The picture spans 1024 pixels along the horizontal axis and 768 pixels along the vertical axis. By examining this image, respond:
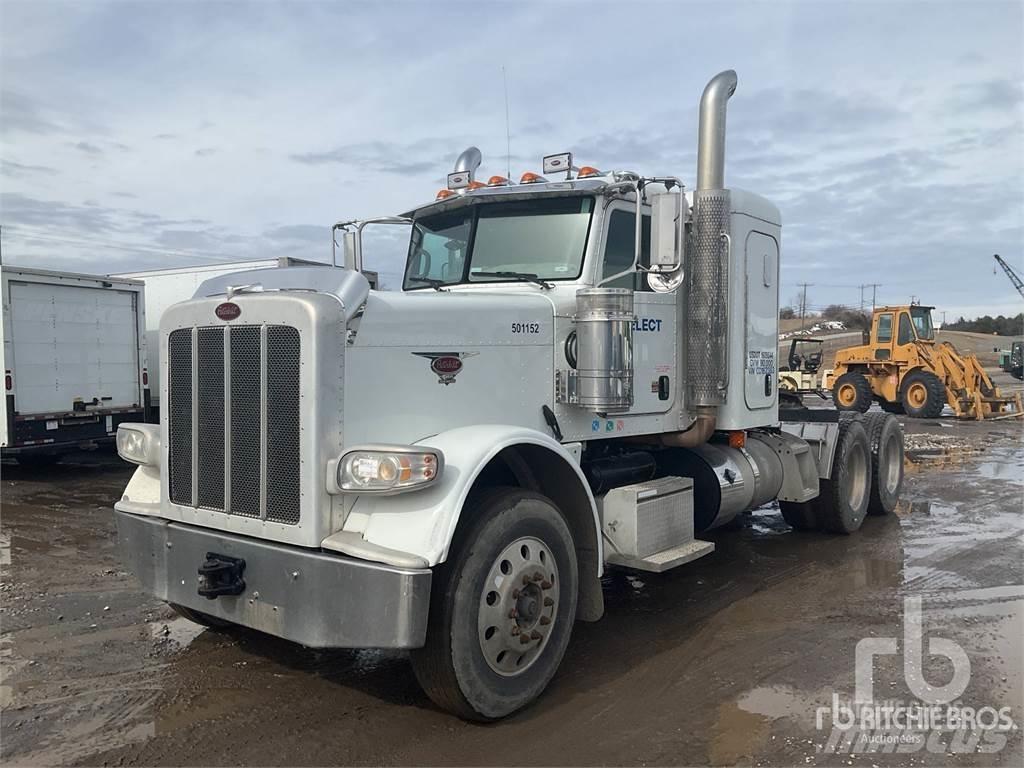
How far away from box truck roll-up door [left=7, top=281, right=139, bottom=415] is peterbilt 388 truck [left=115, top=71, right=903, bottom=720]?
25.0 feet

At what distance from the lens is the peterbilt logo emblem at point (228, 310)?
393 cm

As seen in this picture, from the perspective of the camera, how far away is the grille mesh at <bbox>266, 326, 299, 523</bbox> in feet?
12.3

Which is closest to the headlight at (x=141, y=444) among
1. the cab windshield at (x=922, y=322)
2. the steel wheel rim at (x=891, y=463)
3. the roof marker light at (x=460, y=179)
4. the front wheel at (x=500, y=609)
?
the front wheel at (x=500, y=609)

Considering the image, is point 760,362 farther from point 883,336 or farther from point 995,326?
point 995,326

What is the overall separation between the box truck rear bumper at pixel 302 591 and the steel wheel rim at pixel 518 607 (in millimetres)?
441

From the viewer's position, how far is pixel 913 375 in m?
21.2

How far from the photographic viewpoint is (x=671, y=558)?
509 centimetres

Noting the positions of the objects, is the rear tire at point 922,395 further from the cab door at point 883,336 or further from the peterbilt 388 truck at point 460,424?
the peterbilt 388 truck at point 460,424

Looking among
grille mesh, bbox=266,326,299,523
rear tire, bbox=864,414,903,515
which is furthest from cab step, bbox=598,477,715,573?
rear tire, bbox=864,414,903,515

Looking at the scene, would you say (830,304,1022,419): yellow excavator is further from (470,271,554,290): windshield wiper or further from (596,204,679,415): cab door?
(470,271,554,290): windshield wiper

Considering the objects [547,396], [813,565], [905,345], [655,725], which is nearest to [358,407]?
[547,396]

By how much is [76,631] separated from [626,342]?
3.81m

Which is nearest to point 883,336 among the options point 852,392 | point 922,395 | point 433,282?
point 852,392
